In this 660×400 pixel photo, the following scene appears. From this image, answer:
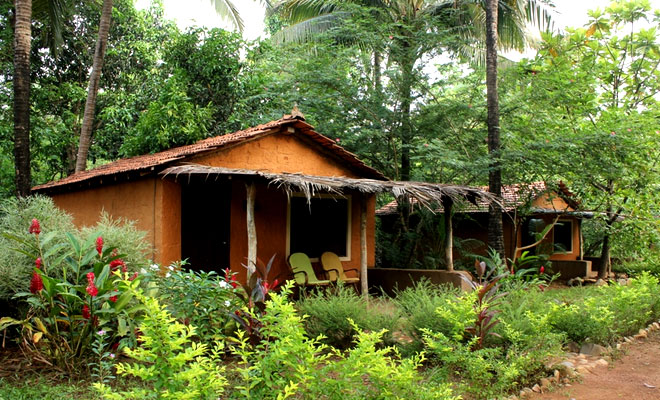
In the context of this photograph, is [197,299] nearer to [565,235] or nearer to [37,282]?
[37,282]

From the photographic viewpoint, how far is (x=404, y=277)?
11.0 metres

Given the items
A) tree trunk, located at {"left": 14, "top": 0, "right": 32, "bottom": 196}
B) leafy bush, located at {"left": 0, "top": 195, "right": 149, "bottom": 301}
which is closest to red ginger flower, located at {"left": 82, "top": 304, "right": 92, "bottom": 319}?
leafy bush, located at {"left": 0, "top": 195, "right": 149, "bottom": 301}

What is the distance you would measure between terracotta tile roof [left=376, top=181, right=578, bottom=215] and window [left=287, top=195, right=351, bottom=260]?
2.51 m

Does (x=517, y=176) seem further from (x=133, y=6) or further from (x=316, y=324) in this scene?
(x=133, y=6)

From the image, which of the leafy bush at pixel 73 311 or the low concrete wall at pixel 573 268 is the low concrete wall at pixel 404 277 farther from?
the low concrete wall at pixel 573 268

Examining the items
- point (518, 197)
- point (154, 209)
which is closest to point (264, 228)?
point (154, 209)

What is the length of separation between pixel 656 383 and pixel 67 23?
17.2 meters

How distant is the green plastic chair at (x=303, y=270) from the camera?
9.34 meters

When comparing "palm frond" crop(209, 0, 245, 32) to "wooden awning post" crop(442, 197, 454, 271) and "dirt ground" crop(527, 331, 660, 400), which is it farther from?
"dirt ground" crop(527, 331, 660, 400)

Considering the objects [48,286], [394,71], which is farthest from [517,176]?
[48,286]

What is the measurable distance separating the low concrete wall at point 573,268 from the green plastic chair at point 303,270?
30.3ft

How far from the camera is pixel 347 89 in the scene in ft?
44.7

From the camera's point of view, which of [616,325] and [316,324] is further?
[616,325]

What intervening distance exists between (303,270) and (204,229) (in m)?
2.15
